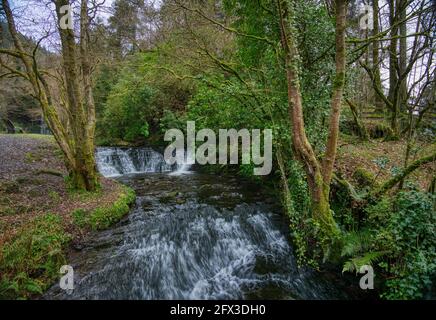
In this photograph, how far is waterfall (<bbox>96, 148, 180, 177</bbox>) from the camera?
1473cm

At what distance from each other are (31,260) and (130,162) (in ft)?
35.7

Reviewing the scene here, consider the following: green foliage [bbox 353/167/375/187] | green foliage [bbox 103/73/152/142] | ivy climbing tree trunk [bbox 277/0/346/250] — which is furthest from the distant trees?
green foliage [bbox 103/73/152/142]

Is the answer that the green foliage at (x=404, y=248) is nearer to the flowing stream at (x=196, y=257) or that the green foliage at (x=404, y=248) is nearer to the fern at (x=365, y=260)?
the fern at (x=365, y=260)

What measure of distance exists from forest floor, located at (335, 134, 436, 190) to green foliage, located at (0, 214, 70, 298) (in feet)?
22.4

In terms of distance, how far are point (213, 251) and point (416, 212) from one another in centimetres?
400

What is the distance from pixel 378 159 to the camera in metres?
5.94

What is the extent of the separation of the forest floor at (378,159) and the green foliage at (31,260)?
6827 mm

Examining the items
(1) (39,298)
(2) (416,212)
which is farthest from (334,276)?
(1) (39,298)

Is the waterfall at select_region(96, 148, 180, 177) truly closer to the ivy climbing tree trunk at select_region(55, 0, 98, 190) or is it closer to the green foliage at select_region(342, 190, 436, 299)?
the ivy climbing tree trunk at select_region(55, 0, 98, 190)

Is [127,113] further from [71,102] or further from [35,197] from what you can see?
[35,197]

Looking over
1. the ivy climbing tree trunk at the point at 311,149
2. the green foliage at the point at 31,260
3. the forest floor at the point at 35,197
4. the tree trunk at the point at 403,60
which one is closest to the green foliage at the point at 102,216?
the forest floor at the point at 35,197

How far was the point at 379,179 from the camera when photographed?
6.30 metres

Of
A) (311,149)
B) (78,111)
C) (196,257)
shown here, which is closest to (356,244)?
(311,149)
